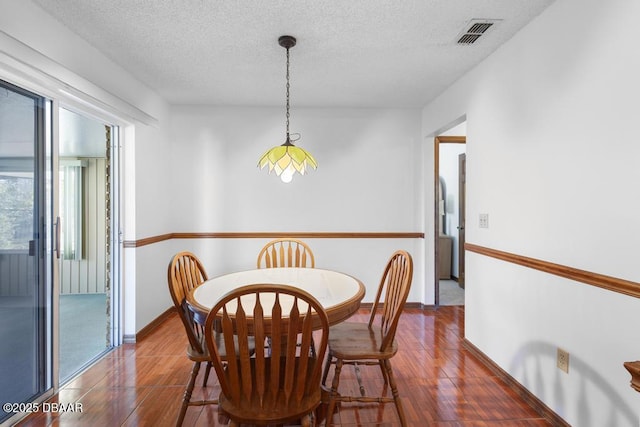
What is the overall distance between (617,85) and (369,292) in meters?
2.96

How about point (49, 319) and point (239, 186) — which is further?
point (239, 186)

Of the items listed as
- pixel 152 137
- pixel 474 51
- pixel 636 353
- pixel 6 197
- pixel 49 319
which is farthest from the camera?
pixel 152 137

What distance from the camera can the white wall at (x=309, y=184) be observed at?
3.86 meters

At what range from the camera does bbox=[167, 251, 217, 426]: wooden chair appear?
67.9 inches

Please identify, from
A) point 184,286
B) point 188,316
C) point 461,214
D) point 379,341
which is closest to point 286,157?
point 184,286

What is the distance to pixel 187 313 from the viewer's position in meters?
1.79

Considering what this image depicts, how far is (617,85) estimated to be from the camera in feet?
4.92

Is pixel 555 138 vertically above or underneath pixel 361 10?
underneath

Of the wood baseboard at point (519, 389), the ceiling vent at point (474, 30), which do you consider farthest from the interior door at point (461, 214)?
the ceiling vent at point (474, 30)

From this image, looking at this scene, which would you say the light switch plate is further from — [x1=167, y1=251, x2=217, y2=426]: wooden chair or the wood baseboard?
[x1=167, y1=251, x2=217, y2=426]: wooden chair

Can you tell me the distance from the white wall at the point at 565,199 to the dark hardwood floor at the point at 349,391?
0.82ft

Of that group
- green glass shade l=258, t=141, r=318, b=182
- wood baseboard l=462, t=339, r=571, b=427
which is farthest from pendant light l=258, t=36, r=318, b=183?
wood baseboard l=462, t=339, r=571, b=427

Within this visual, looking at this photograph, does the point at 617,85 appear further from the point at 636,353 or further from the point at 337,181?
the point at 337,181

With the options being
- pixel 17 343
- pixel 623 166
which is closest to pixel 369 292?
pixel 623 166
